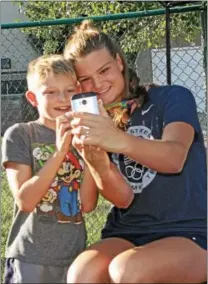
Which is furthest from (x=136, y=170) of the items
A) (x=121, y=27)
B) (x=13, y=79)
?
(x=121, y=27)

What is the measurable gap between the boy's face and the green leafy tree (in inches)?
44.2

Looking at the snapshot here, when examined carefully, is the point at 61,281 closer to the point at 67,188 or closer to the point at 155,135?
the point at 67,188

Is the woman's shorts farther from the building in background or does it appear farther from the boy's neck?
the building in background

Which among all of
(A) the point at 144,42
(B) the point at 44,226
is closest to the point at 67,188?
(B) the point at 44,226

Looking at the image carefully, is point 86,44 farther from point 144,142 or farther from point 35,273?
point 35,273

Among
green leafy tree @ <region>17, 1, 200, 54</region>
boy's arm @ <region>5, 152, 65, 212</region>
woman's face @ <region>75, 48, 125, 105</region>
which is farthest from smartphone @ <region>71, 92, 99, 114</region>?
green leafy tree @ <region>17, 1, 200, 54</region>

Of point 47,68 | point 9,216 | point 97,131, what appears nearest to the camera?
point 97,131

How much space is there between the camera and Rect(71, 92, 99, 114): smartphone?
135cm

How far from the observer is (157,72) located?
121 inches

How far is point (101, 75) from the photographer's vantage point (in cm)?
163

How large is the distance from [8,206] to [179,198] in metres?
0.93

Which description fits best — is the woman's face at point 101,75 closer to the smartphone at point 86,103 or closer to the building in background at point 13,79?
the smartphone at point 86,103

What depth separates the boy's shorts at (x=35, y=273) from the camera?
1479mm

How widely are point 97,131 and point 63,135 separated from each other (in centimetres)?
11
